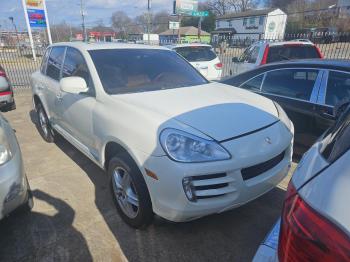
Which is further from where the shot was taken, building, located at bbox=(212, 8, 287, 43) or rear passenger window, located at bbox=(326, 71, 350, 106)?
building, located at bbox=(212, 8, 287, 43)

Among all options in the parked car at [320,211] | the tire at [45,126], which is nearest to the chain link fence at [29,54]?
the tire at [45,126]

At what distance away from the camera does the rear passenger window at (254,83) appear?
433 centimetres

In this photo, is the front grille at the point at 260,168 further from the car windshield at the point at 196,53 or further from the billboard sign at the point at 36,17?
the billboard sign at the point at 36,17

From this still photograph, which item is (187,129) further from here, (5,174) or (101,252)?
(5,174)

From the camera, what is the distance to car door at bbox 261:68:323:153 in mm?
3627

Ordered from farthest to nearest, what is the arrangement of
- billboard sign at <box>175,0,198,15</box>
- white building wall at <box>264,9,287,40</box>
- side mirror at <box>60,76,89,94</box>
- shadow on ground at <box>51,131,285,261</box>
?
white building wall at <box>264,9,287,40</box> < billboard sign at <box>175,0,198,15</box> < side mirror at <box>60,76,89,94</box> < shadow on ground at <box>51,131,285,261</box>

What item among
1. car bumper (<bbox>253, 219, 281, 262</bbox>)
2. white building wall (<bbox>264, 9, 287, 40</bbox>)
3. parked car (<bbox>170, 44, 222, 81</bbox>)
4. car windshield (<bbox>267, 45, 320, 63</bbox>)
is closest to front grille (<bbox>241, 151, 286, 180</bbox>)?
car bumper (<bbox>253, 219, 281, 262</bbox>)

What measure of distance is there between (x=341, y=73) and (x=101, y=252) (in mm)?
3422

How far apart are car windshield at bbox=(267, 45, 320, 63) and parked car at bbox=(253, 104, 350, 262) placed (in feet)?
20.3

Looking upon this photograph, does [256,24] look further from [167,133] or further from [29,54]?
[167,133]

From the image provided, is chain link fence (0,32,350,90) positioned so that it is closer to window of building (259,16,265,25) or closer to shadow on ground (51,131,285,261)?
shadow on ground (51,131,285,261)

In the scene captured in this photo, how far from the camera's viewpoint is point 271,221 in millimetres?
2828

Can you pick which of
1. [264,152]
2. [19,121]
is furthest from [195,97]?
[19,121]

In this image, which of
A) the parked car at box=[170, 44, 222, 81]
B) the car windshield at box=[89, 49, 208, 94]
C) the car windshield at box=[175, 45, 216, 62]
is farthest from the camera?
the car windshield at box=[175, 45, 216, 62]
